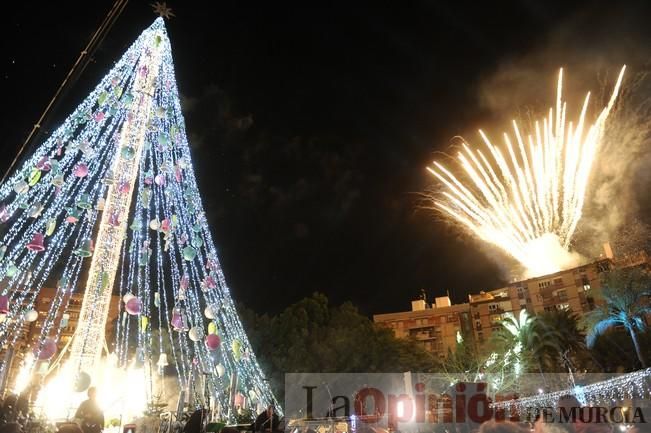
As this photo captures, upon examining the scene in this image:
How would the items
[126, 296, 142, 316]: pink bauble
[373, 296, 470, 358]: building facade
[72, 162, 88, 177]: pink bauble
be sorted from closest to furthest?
1. [72, 162, 88, 177]: pink bauble
2. [126, 296, 142, 316]: pink bauble
3. [373, 296, 470, 358]: building facade

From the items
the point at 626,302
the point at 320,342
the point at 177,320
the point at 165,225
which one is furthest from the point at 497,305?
the point at 165,225

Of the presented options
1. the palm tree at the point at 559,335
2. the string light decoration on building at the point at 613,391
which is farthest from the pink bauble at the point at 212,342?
the palm tree at the point at 559,335

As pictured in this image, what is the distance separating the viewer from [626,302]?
28766 millimetres

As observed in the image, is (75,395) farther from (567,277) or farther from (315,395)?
(567,277)

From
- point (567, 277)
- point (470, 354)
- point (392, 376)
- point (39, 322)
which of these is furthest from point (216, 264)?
point (39, 322)

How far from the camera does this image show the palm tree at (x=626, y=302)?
2838 cm

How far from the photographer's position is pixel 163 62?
15344 mm

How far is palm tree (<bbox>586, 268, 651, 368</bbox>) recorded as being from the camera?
2838cm

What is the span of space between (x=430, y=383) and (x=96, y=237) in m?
31.2

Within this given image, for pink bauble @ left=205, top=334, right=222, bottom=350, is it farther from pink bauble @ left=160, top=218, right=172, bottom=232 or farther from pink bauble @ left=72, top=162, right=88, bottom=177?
pink bauble @ left=72, top=162, right=88, bottom=177

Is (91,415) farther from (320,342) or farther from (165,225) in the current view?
(320,342)

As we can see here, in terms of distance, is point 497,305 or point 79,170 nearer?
point 79,170

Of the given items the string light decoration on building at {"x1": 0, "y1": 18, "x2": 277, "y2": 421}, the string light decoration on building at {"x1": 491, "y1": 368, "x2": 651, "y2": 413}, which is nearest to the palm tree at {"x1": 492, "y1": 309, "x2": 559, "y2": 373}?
the string light decoration on building at {"x1": 491, "y1": 368, "x2": 651, "y2": 413}

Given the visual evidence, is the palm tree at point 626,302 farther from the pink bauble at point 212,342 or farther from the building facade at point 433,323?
the building facade at point 433,323
